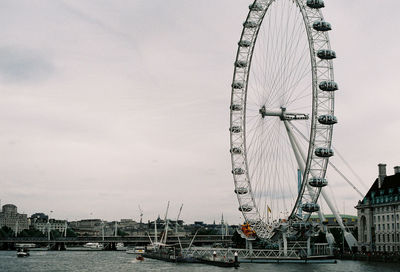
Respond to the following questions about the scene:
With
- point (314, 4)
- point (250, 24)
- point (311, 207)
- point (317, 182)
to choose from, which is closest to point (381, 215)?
point (311, 207)

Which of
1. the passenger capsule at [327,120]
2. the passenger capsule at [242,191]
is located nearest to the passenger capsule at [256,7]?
the passenger capsule at [327,120]

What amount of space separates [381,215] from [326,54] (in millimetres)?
45903

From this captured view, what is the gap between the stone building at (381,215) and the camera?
293ft

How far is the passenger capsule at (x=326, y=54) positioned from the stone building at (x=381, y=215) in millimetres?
39976

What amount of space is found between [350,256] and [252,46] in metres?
37.2

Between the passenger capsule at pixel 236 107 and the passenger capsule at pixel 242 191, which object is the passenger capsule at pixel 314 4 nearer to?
the passenger capsule at pixel 236 107

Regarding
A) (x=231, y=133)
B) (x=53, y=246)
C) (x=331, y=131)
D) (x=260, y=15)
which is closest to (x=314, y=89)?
(x=331, y=131)

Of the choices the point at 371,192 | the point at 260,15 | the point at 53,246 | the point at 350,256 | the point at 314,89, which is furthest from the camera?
the point at 53,246

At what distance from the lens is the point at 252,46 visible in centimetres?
7394

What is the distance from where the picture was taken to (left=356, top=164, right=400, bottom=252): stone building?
89375 mm

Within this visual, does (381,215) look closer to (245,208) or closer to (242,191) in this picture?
(245,208)

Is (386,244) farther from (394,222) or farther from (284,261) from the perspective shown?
(284,261)

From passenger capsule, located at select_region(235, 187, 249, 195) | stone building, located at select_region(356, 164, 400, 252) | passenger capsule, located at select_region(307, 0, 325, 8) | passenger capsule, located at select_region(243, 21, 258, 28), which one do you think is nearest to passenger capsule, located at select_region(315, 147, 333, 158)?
passenger capsule, located at select_region(307, 0, 325, 8)

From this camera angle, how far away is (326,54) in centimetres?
5781
